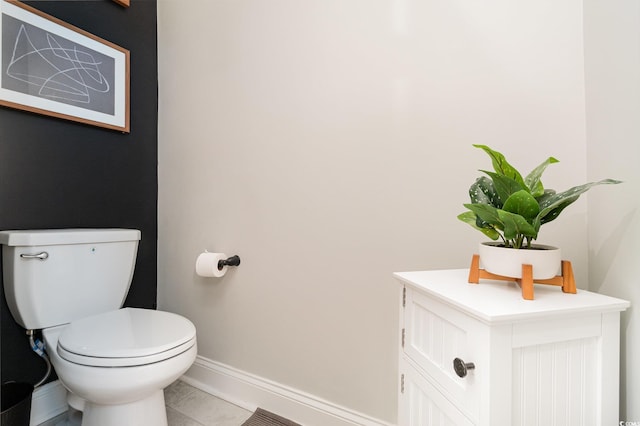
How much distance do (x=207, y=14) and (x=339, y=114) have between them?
3.36 feet

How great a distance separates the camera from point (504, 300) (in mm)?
566

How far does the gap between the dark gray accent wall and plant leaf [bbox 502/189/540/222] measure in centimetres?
176

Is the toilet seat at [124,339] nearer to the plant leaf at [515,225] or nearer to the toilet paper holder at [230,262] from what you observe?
the toilet paper holder at [230,262]

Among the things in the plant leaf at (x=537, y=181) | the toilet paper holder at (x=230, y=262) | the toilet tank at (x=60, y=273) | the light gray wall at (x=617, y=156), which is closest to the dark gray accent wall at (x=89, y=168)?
the toilet tank at (x=60, y=273)

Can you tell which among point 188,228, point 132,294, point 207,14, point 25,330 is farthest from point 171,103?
point 25,330

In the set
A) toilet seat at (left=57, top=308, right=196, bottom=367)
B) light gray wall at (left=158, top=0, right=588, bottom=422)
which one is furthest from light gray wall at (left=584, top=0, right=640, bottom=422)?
toilet seat at (left=57, top=308, right=196, bottom=367)

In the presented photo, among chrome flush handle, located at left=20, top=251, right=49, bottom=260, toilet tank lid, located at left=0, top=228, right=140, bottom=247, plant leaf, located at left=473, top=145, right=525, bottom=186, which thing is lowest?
chrome flush handle, located at left=20, top=251, right=49, bottom=260

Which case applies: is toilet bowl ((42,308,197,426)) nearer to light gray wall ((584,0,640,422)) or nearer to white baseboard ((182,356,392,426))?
Answer: white baseboard ((182,356,392,426))

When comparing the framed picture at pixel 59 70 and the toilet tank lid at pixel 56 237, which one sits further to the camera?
the framed picture at pixel 59 70

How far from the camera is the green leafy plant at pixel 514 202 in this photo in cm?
59

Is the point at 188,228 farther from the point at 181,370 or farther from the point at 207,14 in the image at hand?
the point at 207,14

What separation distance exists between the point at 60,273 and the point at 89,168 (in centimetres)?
57

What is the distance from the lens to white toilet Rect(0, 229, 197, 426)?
91 centimetres

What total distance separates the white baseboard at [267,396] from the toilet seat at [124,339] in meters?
0.47
